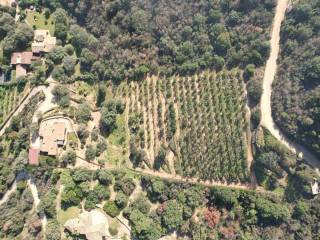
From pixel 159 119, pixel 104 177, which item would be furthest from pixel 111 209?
pixel 159 119

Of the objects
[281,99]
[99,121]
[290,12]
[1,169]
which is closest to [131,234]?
[99,121]

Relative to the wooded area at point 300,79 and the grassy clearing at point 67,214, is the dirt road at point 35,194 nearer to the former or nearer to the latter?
the grassy clearing at point 67,214

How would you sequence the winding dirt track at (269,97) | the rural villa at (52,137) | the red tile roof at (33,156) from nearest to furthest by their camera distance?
the red tile roof at (33,156), the rural villa at (52,137), the winding dirt track at (269,97)

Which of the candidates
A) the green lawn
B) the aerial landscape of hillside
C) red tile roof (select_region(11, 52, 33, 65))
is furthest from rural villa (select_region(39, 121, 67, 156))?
the green lawn

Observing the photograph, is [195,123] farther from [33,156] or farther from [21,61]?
[21,61]

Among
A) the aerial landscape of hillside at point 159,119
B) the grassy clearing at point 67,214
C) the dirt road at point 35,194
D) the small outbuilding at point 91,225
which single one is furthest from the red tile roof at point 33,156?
the small outbuilding at point 91,225

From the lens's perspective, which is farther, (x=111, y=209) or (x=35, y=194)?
(x=35, y=194)

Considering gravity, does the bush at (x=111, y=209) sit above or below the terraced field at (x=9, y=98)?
below

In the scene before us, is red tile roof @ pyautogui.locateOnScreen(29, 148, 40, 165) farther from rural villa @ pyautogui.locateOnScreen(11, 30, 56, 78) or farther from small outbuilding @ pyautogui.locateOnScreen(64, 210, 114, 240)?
rural villa @ pyautogui.locateOnScreen(11, 30, 56, 78)
